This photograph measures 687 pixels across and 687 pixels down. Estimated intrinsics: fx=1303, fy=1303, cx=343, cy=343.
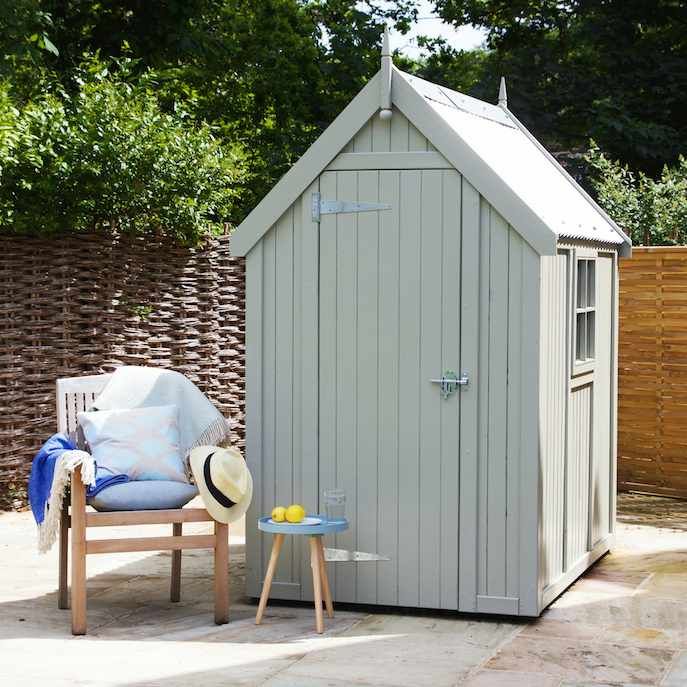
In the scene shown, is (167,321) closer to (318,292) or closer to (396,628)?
(318,292)

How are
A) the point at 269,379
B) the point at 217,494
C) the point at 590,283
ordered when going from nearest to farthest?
the point at 217,494 → the point at 269,379 → the point at 590,283

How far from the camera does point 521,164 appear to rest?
651 cm

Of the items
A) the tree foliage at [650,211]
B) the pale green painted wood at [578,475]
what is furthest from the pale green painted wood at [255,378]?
the tree foliage at [650,211]

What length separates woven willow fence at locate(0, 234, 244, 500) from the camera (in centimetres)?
871

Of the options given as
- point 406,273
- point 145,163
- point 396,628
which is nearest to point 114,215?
point 145,163

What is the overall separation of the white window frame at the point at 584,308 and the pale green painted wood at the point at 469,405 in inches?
27.5

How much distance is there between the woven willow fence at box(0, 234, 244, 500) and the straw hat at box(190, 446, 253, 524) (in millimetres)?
3303

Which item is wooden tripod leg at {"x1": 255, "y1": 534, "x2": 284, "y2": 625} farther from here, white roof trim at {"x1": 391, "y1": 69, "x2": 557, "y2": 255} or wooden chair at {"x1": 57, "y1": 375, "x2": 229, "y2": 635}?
white roof trim at {"x1": 391, "y1": 69, "x2": 557, "y2": 255}

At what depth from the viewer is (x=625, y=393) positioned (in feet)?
30.6

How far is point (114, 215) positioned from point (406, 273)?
408 centimetres

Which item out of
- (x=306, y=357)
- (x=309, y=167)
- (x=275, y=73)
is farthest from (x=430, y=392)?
(x=275, y=73)

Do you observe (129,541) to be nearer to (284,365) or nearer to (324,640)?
(324,640)

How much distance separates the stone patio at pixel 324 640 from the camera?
4.96m

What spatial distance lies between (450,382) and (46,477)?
1899 millimetres
